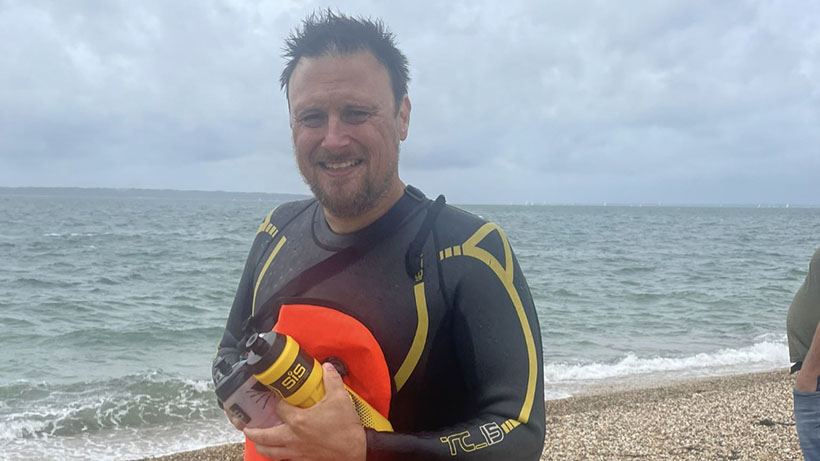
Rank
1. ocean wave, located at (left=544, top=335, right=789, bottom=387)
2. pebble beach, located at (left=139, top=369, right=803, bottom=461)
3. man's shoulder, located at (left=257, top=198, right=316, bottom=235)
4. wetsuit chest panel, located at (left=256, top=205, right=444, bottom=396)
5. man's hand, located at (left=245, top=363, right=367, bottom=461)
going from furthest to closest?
ocean wave, located at (left=544, top=335, right=789, bottom=387) → pebble beach, located at (left=139, top=369, right=803, bottom=461) → man's shoulder, located at (left=257, top=198, right=316, bottom=235) → wetsuit chest panel, located at (left=256, top=205, right=444, bottom=396) → man's hand, located at (left=245, top=363, right=367, bottom=461)

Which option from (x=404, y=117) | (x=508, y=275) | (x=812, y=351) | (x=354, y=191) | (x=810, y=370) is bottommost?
(x=810, y=370)

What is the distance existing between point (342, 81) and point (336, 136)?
0.61ft

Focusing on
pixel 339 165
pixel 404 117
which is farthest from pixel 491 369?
pixel 404 117

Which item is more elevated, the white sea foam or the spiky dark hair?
the spiky dark hair

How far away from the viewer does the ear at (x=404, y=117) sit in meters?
2.22

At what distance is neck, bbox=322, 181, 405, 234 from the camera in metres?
2.16

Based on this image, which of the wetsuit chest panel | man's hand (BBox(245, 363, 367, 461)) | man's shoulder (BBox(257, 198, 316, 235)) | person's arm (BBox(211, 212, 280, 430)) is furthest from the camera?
man's shoulder (BBox(257, 198, 316, 235))

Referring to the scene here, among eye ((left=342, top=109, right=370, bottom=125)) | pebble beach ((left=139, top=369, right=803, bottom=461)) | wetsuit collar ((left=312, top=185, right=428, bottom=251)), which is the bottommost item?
pebble beach ((left=139, top=369, right=803, bottom=461))

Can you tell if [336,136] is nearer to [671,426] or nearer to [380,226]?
[380,226]

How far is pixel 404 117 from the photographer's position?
226cm

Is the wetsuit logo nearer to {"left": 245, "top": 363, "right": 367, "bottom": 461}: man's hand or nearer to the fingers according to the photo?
{"left": 245, "top": 363, "right": 367, "bottom": 461}: man's hand

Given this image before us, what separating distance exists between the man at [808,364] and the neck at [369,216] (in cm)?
264

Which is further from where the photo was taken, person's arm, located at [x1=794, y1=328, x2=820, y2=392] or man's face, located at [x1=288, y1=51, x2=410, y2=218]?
person's arm, located at [x1=794, y1=328, x2=820, y2=392]

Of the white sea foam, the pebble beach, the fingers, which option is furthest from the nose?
the white sea foam
